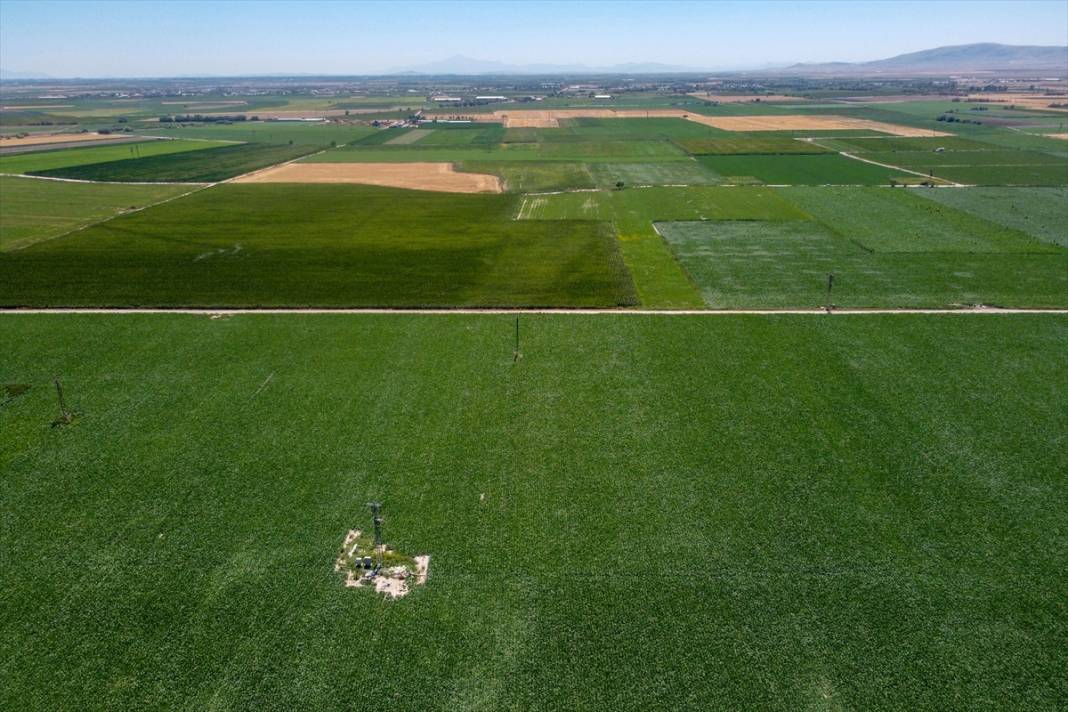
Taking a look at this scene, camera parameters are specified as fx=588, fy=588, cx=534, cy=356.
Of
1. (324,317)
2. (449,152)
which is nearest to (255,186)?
(449,152)

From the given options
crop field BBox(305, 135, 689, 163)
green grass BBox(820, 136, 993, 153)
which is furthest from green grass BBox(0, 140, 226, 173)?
green grass BBox(820, 136, 993, 153)

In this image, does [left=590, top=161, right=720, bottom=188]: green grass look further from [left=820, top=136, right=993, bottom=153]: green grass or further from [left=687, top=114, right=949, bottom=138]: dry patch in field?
[left=687, top=114, right=949, bottom=138]: dry patch in field

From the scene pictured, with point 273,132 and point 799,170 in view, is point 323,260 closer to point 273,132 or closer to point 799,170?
point 799,170

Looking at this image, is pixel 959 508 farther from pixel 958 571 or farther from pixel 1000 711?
pixel 1000 711

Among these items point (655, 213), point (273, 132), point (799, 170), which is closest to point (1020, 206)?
point (799, 170)

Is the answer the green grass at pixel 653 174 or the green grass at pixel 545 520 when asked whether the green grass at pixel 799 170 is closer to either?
the green grass at pixel 653 174

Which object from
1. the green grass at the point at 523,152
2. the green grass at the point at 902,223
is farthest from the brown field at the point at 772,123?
the green grass at the point at 902,223
